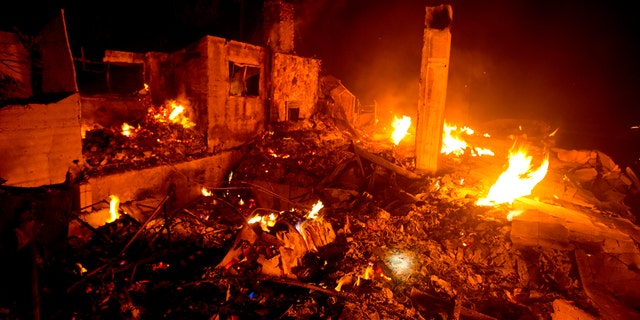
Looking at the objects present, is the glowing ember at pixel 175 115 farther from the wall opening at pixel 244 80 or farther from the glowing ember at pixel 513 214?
the glowing ember at pixel 513 214

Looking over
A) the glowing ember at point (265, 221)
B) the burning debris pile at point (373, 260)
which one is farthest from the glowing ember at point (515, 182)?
the glowing ember at point (265, 221)

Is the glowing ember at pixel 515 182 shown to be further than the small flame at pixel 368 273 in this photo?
Yes

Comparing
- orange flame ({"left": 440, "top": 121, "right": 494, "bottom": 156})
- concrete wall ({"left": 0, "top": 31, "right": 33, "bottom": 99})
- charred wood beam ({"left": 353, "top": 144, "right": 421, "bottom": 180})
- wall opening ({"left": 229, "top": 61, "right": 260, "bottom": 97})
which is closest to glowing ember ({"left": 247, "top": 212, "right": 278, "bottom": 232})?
charred wood beam ({"left": 353, "top": 144, "right": 421, "bottom": 180})

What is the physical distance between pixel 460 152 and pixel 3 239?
13.8 metres

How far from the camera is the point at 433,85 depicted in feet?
34.2

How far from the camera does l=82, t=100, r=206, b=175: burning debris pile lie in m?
10.0

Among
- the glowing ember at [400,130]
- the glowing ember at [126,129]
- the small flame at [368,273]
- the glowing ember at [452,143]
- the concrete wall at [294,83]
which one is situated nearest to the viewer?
the small flame at [368,273]

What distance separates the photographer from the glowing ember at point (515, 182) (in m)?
9.53

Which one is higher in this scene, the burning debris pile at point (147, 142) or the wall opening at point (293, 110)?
the wall opening at point (293, 110)

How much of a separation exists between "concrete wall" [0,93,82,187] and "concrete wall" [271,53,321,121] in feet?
28.0

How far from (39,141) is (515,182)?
1214 centimetres

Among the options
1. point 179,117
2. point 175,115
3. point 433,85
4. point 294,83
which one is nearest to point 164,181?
point 179,117

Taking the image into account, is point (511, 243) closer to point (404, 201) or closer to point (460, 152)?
point (404, 201)

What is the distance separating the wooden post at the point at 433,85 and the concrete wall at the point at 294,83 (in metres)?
6.77
